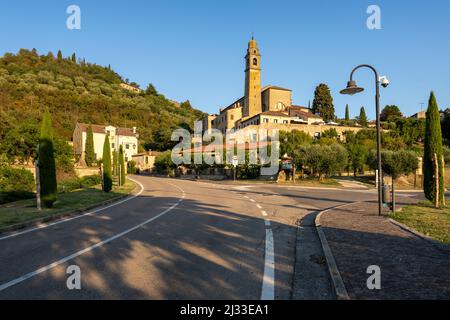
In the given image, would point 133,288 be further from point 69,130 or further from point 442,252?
point 69,130

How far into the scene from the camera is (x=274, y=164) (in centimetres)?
4575

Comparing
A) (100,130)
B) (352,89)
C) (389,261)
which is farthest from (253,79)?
(389,261)

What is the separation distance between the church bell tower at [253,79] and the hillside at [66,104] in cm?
2455

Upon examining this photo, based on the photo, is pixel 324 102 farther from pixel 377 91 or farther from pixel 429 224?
pixel 429 224

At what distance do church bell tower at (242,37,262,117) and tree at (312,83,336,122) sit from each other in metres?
16.4

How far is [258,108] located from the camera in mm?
93188

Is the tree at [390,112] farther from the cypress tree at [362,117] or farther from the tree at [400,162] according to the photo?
the tree at [400,162]

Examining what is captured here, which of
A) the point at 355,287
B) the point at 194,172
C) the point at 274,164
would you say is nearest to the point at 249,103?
the point at 194,172

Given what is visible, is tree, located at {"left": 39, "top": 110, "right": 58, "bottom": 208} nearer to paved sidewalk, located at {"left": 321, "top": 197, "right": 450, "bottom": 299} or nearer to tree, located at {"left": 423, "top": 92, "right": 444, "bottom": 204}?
paved sidewalk, located at {"left": 321, "top": 197, "right": 450, "bottom": 299}

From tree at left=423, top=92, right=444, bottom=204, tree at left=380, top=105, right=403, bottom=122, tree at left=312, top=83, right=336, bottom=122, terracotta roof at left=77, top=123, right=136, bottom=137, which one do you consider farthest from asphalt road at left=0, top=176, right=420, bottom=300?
tree at left=380, top=105, right=403, bottom=122

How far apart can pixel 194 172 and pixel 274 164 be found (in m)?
19.2

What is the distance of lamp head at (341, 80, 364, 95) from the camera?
12.4 meters

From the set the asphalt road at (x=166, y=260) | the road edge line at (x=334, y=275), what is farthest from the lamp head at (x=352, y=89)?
the road edge line at (x=334, y=275)

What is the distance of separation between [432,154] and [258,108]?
77.3 metres
